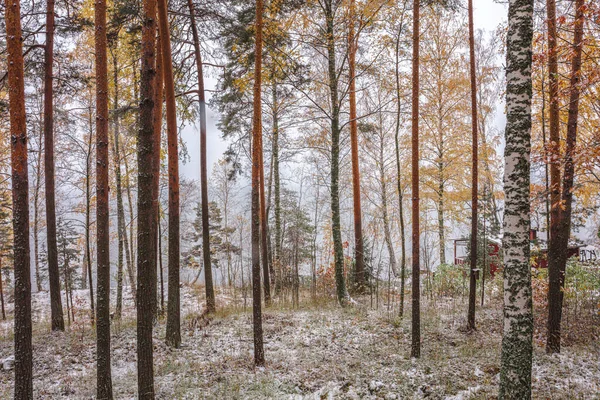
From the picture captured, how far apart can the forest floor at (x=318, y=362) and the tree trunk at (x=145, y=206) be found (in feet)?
3.13

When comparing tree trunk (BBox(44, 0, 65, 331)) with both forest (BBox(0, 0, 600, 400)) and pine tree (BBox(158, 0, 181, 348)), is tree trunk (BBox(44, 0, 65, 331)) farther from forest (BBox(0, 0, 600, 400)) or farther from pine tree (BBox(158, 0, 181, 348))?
pine tree (BBox(158, 0, 181, 348))

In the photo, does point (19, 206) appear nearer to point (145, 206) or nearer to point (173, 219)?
point (145, 206)

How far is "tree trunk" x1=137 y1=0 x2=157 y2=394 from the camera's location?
419 centimetres

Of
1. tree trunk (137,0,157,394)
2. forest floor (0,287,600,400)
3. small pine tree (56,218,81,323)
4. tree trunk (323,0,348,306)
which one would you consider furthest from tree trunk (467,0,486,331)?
small pine tree (56,218,81,323)

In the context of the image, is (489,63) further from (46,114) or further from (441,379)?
(46,114)

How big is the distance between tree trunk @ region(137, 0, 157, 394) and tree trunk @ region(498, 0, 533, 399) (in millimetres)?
4507

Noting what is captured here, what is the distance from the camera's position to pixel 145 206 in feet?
14.0

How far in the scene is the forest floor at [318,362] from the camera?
4.94 metres

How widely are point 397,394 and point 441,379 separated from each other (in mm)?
894

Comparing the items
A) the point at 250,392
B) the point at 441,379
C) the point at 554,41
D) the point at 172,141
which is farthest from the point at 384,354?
the point at 554,41

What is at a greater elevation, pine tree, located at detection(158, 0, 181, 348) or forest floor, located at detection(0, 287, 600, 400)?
pine tree, located at detection(158, 0, 181, 348)

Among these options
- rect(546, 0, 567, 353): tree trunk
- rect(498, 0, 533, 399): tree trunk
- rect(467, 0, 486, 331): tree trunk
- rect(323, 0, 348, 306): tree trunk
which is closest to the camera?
rect(498, 0, 533, 399): tree trunk

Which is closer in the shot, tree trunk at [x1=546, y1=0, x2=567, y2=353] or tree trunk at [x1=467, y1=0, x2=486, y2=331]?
tree trunk at [x1=546, y1=0, x2=567, y2=353]

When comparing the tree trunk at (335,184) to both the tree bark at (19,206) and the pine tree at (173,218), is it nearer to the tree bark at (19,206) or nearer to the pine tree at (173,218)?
the pine tree at (173,218)
